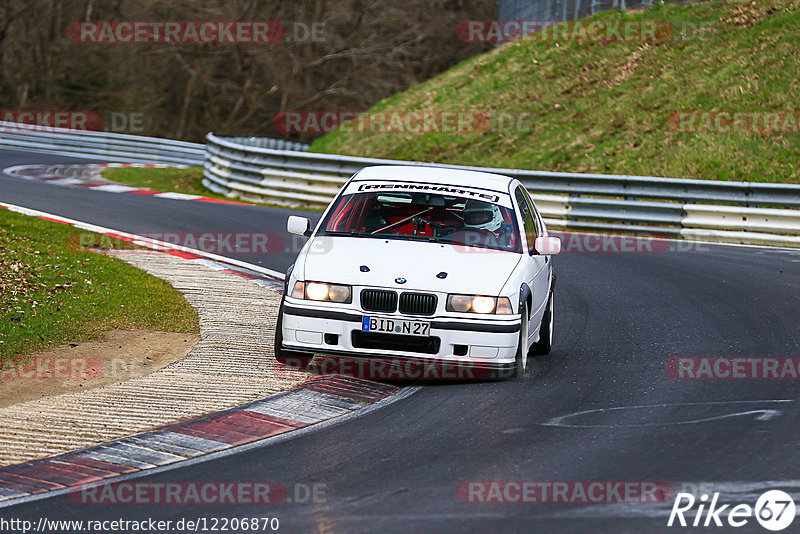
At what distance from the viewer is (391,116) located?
31125 millimetres

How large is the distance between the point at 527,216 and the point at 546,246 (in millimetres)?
740

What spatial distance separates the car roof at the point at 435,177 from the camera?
9695 millimetres

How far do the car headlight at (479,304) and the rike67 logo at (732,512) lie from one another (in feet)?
9.00

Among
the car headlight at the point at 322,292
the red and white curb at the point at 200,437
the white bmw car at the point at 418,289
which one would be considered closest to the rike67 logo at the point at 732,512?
the red and white curb at the point at 200,437

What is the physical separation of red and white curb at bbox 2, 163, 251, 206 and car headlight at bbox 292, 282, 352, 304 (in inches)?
535

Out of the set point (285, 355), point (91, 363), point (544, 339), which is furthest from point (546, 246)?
point (91, 363)

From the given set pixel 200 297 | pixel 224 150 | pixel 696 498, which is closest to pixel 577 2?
pixel 224 150

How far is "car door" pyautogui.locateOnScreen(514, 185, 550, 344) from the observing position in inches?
356
